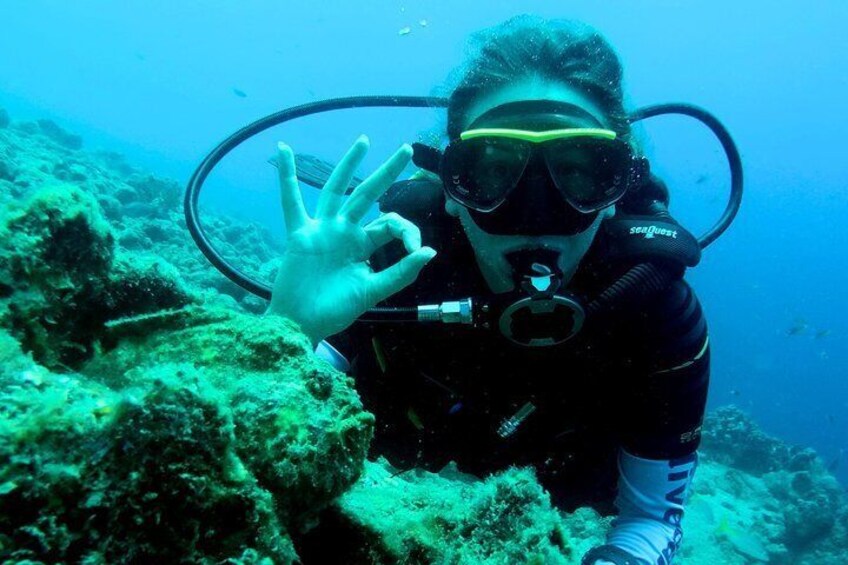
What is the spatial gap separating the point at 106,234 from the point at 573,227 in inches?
96.0

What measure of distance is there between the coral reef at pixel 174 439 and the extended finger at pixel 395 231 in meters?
0.89

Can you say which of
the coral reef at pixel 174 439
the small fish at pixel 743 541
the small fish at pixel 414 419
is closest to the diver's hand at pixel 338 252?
the coral reef at pixel 174 439

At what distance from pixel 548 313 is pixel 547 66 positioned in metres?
1.73

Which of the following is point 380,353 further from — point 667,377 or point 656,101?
point 656,101

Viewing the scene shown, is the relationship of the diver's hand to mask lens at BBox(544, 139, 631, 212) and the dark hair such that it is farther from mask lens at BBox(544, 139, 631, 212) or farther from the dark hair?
the dark hair

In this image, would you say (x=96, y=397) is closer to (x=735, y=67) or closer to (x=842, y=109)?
(x=735, y=67)

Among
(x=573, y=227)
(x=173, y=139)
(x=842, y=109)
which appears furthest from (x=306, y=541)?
(x=842, y=109)

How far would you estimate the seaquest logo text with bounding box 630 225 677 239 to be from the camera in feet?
10.4

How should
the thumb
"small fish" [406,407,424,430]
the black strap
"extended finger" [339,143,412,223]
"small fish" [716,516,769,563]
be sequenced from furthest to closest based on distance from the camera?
"small fish" [716,516,769,563] < "small fish" [406,407,424,430] < the black strap < "extended finger" [339,143,412,223] < the thumb

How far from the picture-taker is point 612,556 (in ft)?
8.66

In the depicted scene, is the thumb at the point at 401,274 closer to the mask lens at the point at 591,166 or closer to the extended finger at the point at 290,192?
the extended finger at the point at 290,192

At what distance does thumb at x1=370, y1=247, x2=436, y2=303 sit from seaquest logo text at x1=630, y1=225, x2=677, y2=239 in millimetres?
1625

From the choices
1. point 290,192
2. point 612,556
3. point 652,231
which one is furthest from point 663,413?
point 290,192

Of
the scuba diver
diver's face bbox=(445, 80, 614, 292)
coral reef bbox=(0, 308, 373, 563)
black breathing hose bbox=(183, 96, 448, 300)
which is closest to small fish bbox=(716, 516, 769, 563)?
the scuba diver
